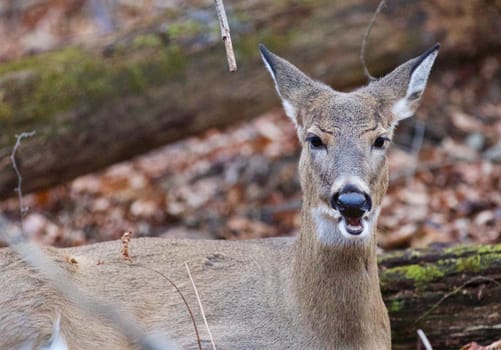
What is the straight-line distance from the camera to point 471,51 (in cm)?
952

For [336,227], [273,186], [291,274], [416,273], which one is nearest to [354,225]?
[336,227]

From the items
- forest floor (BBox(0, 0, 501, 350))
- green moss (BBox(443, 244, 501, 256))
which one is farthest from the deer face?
forest floor (BBox(0, 0, 501, 350))

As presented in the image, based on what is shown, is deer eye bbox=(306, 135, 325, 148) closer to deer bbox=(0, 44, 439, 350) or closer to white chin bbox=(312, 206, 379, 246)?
deer bbox=(0, 44, 439, 350)

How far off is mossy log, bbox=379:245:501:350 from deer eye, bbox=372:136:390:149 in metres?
1.46

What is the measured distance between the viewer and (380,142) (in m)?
5.12

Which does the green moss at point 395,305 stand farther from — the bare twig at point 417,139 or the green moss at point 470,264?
the bare twig at point 417,139

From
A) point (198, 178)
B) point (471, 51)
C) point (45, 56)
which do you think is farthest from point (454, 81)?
point (45, 56)

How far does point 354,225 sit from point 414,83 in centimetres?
124

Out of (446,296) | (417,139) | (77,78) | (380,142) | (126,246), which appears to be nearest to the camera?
(380,142)

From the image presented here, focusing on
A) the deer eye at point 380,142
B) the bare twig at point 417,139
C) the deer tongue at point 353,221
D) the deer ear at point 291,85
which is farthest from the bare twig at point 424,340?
the bare twig at point 417,139

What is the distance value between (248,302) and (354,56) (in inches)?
159

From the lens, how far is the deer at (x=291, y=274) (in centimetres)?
503

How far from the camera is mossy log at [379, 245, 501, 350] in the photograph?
6.06 metres

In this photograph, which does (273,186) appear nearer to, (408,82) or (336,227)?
(408,82)
